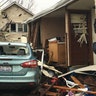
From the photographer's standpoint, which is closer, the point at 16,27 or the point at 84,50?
the point at 84,50

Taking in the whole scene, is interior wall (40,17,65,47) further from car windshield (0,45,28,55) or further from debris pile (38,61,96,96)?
car windshield (0,45,28,55)

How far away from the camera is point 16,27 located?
43.4m

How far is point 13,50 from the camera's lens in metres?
12.1

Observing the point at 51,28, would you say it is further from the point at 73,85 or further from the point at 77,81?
the point at 73,85

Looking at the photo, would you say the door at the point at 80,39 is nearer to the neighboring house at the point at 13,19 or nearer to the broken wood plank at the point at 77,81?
the broken wood plank at the point at 77,81

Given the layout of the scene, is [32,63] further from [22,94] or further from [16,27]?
[16,27]

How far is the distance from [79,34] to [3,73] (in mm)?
6079

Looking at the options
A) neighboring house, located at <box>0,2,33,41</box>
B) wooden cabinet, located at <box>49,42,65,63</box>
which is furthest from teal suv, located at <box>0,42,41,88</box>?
neighboring house, located at <box>0,2,33,41</box>

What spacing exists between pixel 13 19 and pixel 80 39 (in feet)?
92.2

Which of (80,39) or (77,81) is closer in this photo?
(77,81)

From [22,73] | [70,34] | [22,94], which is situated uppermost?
[70,34]

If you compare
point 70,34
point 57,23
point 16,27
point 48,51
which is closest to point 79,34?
point 70,34

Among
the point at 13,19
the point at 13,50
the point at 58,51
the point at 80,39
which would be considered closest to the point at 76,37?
the point at 80,39

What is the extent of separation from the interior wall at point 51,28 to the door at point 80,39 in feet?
15.2
